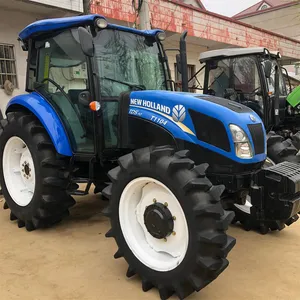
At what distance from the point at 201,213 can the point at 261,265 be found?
1.15 m

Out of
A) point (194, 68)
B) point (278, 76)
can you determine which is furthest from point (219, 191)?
point (194, 68)

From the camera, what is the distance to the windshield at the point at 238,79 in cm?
670

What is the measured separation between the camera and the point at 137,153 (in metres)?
2.82

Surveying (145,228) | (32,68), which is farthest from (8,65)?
(145,228)

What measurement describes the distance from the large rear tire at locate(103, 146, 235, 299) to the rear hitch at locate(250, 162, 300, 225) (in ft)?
1.72

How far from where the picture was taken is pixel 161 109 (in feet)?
10.1

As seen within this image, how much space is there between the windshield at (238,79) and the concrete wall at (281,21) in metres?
18.4

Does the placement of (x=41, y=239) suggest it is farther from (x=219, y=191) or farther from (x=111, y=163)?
(x=219, y=191)

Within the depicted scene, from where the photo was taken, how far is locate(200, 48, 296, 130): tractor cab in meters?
6.62

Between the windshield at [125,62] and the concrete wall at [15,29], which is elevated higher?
the concrete wall at [15,29]

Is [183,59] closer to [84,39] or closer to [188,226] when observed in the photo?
[84,39]

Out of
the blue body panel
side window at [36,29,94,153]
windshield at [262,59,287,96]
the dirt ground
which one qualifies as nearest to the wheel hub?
the dirt ground

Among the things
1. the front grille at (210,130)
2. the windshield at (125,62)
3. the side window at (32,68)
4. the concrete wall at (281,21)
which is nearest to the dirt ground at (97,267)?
the front grille at (210,130)

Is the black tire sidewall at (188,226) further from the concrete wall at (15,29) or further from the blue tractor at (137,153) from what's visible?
the concrete wall at (15,29)
